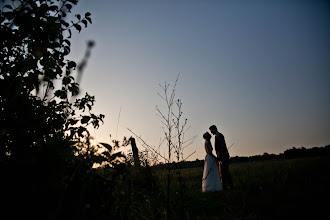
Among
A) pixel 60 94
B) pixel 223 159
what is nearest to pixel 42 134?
pixel 60 94

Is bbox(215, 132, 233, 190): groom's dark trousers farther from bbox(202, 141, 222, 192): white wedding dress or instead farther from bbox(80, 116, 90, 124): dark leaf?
bbox(80, 116, 90, 124): dark leaf

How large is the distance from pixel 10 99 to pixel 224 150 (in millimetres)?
6575

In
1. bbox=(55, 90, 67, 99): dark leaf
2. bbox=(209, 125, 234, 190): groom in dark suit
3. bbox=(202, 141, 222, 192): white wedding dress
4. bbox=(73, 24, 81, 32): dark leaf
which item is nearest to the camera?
bbox=(55, 90, 67, 99): dark leaf

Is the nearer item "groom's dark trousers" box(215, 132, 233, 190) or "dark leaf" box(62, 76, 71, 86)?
"dark leaf" box(62, 76, 71, 86)

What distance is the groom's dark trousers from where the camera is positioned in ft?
22.4

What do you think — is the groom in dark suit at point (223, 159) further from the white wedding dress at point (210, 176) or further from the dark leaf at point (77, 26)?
the dark leaf at point (77, 26)

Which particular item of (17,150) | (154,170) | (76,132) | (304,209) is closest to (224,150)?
(154,170)

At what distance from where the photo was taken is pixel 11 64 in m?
1.72

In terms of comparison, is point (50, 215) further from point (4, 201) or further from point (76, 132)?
point (76, 132)

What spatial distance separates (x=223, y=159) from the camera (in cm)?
694

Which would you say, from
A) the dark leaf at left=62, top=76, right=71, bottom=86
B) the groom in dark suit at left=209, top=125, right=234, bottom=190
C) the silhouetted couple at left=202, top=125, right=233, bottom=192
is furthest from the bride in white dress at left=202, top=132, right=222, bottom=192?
the dark leaf at left=62, top=76, right=71, bottom=86

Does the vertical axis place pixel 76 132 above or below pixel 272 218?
above

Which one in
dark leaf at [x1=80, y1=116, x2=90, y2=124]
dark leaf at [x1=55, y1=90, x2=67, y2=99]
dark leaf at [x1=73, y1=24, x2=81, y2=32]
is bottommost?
dark leaf at [x1=80, y1=116, x2=90, y2=124]

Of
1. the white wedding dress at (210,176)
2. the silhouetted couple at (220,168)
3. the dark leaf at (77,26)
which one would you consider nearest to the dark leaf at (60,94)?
the dark leaf at (77,26)
